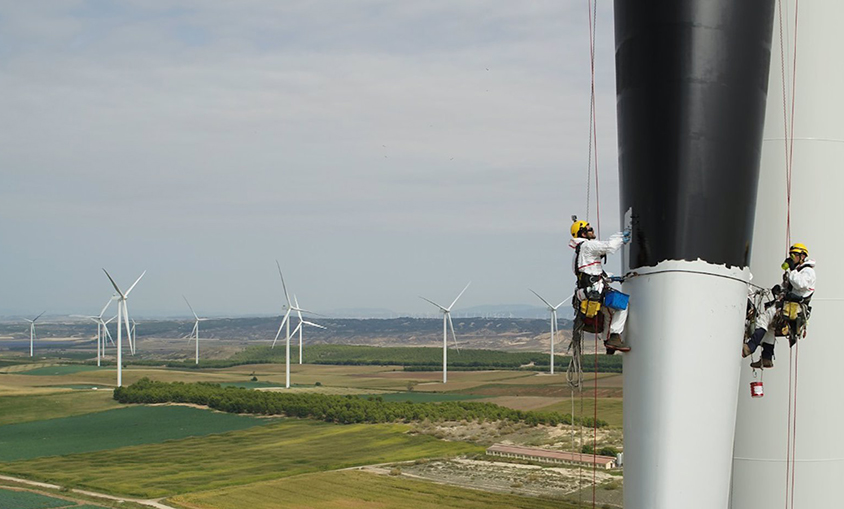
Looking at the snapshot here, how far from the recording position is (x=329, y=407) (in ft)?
348

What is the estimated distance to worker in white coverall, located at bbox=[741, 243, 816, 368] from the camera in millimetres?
16094

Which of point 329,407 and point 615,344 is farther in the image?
point 329,407

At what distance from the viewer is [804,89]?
20.8 metres

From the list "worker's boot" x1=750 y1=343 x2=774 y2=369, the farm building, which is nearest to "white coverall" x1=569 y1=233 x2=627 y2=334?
"worker's boot" x1=750 y1=343 x2=774 y2=369

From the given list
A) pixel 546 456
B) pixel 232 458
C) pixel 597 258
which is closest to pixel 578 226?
pixel 597 258

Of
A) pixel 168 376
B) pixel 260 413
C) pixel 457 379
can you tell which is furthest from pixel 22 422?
pixel 457 379

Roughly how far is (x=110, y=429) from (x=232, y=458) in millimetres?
27485

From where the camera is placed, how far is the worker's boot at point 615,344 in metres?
14.5

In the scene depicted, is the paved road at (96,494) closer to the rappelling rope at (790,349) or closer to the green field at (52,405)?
the green field at (52,405)

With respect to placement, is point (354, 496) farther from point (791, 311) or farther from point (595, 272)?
point (595, 272)

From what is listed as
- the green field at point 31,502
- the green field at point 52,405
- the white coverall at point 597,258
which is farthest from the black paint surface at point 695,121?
the green field at point 52,405

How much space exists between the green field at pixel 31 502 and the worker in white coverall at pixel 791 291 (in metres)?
51.6

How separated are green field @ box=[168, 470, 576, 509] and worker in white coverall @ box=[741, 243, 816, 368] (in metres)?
38.9

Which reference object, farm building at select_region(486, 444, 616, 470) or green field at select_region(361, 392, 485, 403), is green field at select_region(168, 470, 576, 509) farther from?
green field at select_region(361, 392, 485, 403)
